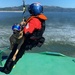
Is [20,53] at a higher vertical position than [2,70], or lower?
higher

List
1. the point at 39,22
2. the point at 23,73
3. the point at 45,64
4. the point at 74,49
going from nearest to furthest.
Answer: the point at 39,22 → the point at 23,73 → the point at 45,64 → the point at 74,49

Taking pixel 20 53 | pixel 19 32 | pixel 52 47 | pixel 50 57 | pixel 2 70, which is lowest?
pixel 52 47

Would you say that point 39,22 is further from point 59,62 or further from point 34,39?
point 59,62

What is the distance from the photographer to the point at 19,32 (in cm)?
530

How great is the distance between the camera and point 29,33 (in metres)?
5.13

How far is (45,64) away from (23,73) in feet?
2.58

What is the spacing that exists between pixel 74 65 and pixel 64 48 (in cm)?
494

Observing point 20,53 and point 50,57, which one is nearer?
point 20,53

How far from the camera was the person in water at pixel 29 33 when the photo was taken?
5.14 metres

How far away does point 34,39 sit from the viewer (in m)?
5.21

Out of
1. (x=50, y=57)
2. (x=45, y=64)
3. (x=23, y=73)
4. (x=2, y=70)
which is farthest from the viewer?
(x=50, y=57)

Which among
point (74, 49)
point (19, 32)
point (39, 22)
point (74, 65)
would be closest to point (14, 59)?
point (19, 32)

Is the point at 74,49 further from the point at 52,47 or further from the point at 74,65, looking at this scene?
the point at 74,65

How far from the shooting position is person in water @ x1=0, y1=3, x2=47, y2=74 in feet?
16.9
